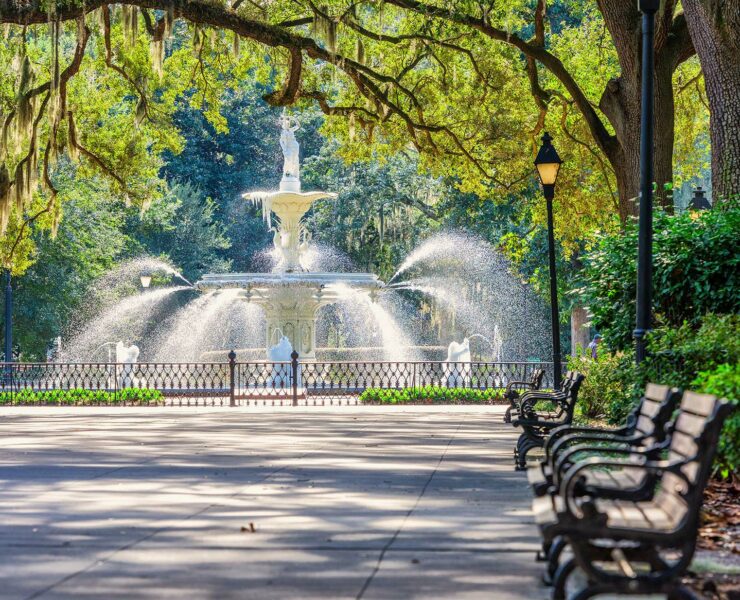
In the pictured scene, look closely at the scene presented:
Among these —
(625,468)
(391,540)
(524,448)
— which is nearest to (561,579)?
(625,468)

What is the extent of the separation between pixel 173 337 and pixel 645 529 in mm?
52660

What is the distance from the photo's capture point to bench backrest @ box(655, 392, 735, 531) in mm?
5465

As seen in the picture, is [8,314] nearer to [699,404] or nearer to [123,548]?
[123,548]

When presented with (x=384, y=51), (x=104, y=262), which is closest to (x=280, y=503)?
(x=384, y=51)

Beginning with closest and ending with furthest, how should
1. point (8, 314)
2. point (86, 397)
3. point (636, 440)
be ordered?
point (636, 440), point (86, 397), point (8, 314)

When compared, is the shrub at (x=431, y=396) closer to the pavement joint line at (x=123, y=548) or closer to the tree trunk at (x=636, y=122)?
the tree trunk at (x=636, y=122)

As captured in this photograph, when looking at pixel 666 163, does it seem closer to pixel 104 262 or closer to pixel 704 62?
pixel 704 62

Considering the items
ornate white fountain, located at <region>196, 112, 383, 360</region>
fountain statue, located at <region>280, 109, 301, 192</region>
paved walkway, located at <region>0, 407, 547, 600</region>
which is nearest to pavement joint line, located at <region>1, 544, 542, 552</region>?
paved walkway, located at <region>0, 407, 547, 600</region>

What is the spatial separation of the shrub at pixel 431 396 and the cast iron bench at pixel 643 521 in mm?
21119

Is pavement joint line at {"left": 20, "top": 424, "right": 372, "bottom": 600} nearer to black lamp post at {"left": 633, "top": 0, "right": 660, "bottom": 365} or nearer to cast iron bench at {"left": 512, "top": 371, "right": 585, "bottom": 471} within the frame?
cast iron bench at {"left": 512, "top": 371, "right": 585, "bottom": 471}

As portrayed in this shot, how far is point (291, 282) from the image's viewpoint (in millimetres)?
31406

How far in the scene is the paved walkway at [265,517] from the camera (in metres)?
6.37

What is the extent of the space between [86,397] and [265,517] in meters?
20.8

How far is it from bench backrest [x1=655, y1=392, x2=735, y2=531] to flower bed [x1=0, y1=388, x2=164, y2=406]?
23.2 metres
